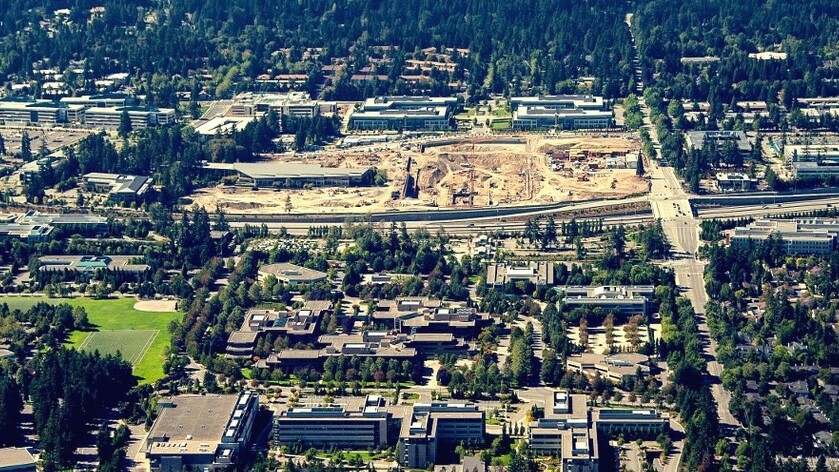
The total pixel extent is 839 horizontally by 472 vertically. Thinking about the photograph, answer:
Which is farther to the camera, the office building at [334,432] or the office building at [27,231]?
the office building at [27,231]

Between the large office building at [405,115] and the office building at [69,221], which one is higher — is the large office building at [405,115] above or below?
above

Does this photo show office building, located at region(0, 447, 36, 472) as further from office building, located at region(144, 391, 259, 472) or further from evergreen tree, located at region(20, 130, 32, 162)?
evergreen tree, located at region(20, 130, 32, 162)

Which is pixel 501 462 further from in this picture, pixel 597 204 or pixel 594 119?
pixel 594 119

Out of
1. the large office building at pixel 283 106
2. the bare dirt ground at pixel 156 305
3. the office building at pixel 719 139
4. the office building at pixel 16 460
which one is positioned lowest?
the office building at pixel 16 460

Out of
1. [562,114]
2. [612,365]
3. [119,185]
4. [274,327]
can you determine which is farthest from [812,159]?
[119,185]

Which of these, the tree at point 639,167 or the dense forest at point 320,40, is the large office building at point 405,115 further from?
the tree at point 639,167

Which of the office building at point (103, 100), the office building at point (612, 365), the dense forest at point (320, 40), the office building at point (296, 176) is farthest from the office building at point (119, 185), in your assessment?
the office building at point (612, 365)

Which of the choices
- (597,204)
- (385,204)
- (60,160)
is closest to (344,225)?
(385,204)

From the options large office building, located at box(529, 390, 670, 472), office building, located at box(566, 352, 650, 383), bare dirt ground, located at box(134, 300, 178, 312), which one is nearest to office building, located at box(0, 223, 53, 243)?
bare dirt ground, located at box(134, 300, 178, 312)
